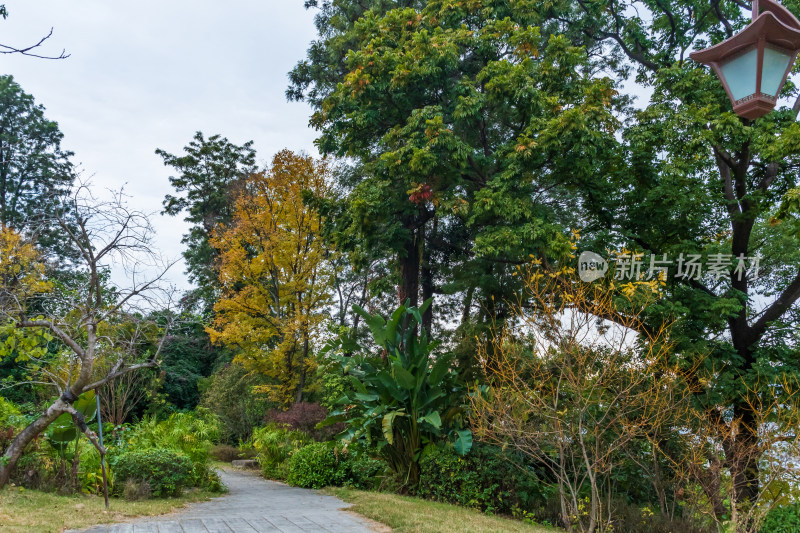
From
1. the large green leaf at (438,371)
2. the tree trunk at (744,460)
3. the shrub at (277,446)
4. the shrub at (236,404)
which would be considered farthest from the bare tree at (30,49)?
the shrub at (236,404)

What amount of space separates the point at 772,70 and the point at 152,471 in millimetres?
8304

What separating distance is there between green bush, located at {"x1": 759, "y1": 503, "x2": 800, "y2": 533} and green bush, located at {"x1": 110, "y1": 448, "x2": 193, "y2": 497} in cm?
823

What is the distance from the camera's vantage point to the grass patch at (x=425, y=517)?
5988 millimetres

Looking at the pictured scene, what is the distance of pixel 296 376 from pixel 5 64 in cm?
1211

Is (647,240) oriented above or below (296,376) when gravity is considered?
above

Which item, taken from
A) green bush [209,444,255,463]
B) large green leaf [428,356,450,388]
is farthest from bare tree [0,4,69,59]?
green bush [209,444,255,463]

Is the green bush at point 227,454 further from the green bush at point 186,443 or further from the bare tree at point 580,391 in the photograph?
the bare tree at point 580,391

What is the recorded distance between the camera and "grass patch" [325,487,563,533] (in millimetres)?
5988

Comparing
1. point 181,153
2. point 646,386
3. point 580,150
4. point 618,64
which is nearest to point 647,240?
point 580,150

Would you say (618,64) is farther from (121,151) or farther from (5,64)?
(5,64)

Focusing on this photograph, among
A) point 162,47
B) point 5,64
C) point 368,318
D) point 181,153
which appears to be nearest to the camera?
point 5,64

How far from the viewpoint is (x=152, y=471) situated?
7.90 meters

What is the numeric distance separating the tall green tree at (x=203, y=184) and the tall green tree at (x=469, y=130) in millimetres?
12080

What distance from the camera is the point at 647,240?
10.6m
